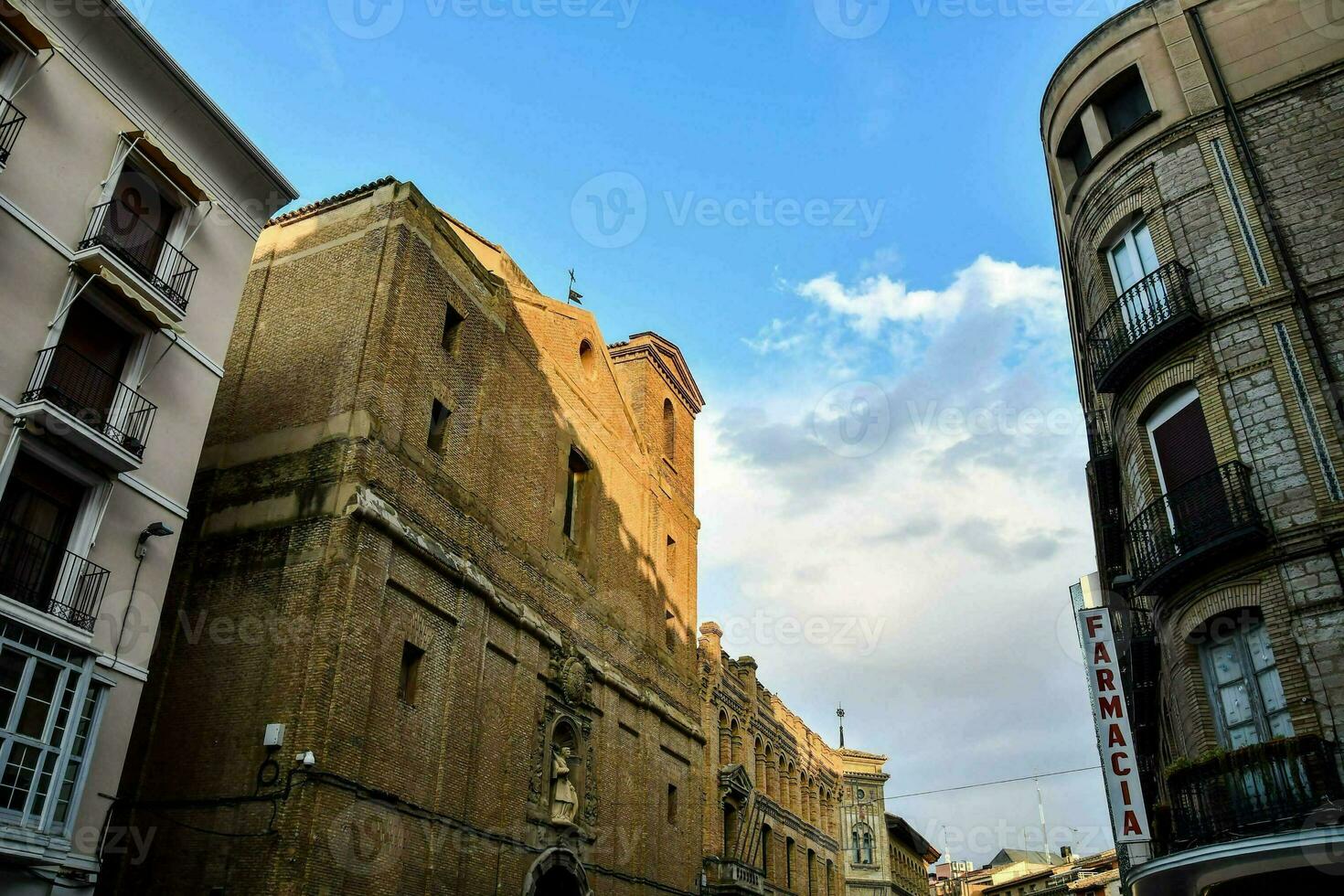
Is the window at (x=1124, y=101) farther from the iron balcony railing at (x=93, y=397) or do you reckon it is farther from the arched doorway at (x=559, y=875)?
the arched doorway at (x=559, y=875)

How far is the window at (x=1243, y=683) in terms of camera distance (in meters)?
13.9

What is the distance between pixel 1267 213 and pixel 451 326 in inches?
639

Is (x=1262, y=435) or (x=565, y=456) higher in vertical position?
(x=565, y=456)

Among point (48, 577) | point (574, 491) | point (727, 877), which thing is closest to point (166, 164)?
point (48, 577)

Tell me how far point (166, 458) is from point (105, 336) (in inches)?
83.2

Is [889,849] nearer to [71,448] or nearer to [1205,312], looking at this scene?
[1205,312]

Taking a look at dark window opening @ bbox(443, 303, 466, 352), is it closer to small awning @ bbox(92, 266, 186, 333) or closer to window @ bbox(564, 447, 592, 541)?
window @ bbox(564, 447, 592, 541)

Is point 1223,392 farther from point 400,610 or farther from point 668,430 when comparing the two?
Answer: point 668,430

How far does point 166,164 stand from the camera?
17000mm

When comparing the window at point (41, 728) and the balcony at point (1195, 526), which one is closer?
the window at point (41, 728)

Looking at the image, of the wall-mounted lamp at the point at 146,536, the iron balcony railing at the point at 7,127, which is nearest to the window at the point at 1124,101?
the wall-mounted lamp at the point at 146,536

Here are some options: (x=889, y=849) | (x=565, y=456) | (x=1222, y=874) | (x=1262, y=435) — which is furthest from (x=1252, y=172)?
(x=889, y=849)

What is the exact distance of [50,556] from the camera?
14.6 metres

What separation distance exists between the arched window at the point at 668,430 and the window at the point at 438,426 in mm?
14958
